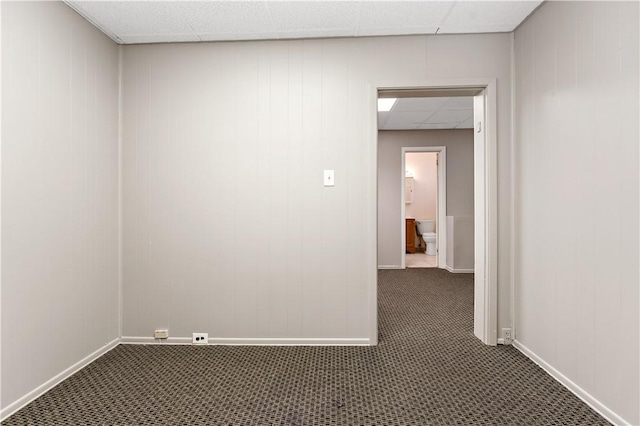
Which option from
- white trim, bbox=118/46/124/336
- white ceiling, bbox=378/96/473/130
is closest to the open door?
white ceiling, bbox=378/96/473/130

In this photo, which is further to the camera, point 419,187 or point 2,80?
point 419,187

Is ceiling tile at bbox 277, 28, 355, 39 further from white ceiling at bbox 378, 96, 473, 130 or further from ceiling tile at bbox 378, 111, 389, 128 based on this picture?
ceiling tile at bbox 378, 111, 389, 128

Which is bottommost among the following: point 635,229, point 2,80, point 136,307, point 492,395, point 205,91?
point 492,395

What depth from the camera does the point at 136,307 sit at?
265 centimetres

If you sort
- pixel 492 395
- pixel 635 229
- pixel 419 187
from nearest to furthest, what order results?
pixel 635 229
pixel 492 395
pixel 419 187

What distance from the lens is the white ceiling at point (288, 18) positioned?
7.10 ft

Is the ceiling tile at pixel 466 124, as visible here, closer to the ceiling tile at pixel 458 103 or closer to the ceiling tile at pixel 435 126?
the ceiling tile at pixel 435 126

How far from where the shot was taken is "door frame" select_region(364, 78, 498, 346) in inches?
99.4

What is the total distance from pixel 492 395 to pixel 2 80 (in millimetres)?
3033

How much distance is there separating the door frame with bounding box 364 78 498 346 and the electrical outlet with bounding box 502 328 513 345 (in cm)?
6

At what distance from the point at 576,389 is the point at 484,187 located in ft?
4.50

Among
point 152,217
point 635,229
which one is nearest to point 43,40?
point 152,217

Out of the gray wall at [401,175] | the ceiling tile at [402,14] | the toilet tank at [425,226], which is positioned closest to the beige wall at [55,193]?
the ceiling tile at [402,14]

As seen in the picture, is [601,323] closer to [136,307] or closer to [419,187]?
[136,307]
